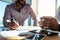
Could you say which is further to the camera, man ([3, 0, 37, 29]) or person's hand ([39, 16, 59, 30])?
man ([3, 0, 37, 29])

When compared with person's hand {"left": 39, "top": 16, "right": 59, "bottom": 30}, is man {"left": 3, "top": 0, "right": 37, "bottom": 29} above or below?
above

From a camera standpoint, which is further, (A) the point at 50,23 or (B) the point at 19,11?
(B) the point at 19,11

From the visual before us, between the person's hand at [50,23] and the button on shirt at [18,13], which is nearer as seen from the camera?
the person's hand at [50,23]

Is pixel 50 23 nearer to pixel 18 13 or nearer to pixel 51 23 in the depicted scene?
pixel 51 23

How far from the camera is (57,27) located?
935 mm

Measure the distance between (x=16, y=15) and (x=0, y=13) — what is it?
507 mm

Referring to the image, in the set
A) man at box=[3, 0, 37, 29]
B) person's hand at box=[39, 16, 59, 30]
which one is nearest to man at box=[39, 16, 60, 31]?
person's hand at box=[39, 16, 59, 30]

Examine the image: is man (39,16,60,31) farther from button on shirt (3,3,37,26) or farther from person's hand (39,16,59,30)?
button on shirt (3,3,37,26)

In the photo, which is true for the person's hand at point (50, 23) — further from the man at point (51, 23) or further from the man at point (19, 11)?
the man at point (19, 11)

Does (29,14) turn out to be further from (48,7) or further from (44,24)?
(44,24)

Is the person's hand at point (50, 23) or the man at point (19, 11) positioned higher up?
the man at point (19, 11)

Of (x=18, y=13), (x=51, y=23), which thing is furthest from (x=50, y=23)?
(x=18, y=13)

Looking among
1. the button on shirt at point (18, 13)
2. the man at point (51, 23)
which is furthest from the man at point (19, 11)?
the man at point (51, 23)

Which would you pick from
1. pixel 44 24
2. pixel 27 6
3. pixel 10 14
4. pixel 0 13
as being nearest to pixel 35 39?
pixel 44 24
